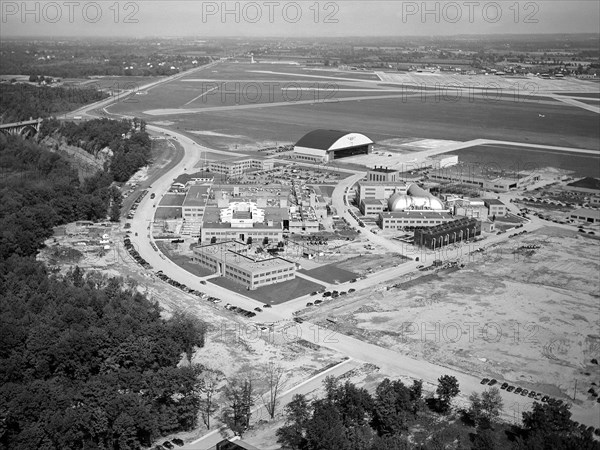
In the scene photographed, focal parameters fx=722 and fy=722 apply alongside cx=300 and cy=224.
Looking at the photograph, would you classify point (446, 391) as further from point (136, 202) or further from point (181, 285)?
point (136, 202)

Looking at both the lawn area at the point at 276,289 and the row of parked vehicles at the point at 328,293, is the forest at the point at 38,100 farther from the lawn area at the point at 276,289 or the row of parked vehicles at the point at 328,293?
the row of parked vehicles at the point at 328,293

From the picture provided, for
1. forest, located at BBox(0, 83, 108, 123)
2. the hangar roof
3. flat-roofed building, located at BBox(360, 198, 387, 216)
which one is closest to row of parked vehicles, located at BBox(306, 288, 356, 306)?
flat-roofed building, located at BBox(360, 198, 387, 216)

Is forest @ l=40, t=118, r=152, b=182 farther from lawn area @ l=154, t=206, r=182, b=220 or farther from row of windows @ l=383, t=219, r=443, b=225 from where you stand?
row of windows @ l=383, t=219, r=443, b=225

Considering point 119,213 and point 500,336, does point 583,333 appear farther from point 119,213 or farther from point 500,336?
point 119,213

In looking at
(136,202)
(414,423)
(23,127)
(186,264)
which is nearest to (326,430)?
(414,423)

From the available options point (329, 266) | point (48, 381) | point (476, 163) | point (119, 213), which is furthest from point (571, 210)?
point (48, 381)

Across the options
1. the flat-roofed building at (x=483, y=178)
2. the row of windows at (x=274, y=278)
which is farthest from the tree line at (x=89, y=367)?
the flat-roofed building at (x=483, y=178)
